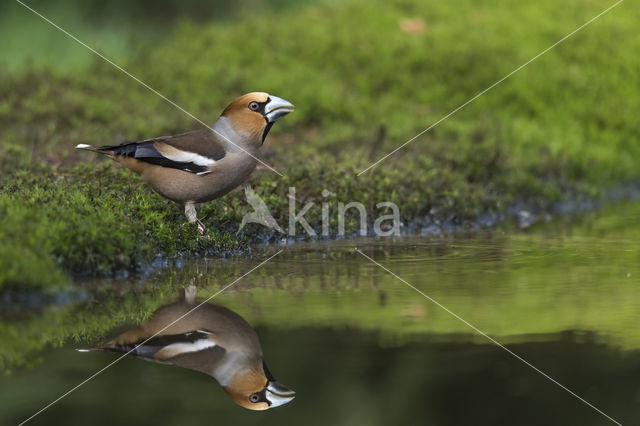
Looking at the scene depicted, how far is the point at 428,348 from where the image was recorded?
417 cm

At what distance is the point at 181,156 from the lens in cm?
607

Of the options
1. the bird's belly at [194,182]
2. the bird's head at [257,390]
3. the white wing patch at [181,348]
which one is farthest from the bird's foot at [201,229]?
the bird's head at [257,390]

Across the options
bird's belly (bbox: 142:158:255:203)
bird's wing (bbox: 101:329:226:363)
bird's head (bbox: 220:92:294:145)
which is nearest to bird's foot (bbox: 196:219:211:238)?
bird's belly (bbox: 142:158:255:203)

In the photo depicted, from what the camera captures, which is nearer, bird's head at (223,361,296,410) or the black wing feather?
bird's head at (223,361,296,410)

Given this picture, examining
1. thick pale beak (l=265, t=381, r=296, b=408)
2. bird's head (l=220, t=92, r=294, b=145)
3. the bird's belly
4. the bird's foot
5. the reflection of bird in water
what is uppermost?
bird's head (l=220, t=92, r=294, b=145)

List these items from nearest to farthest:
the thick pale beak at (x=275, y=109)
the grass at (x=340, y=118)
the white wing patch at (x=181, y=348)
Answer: the white wing patch at (x=181, y=348)
the grass at (x=340, y=118)
the thick pale beak at (x=275, y=109)

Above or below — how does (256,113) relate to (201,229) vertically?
above

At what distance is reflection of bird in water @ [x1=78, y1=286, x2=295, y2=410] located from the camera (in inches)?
147

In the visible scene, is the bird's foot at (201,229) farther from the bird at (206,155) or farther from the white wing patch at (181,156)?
the white wing patch at (181,156)

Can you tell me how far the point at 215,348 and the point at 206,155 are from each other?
214cm

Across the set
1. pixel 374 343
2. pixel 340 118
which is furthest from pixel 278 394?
pixel 340 118

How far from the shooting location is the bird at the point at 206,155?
19.7 ft

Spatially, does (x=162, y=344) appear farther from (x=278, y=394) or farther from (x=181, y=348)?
(x=278, y=394)

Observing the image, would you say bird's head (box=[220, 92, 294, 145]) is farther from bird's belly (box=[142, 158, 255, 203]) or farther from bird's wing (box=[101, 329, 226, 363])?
bird's wing (box=[101, 329, 226, 363])
